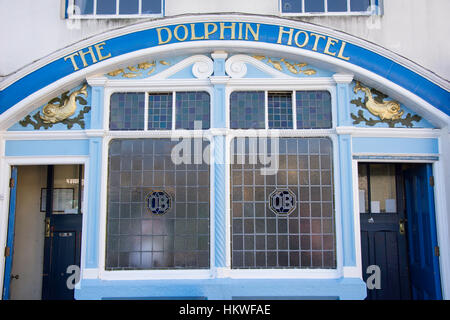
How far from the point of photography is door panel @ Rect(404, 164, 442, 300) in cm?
609

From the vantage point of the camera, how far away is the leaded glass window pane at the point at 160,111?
6.28 metres

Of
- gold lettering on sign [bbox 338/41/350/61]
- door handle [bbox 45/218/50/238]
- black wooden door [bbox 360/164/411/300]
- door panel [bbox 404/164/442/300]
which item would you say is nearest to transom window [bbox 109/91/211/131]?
gold lettering on sign [bbox 338/41/350/61]

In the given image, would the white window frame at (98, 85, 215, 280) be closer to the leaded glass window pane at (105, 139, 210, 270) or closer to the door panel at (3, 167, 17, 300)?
the leaded glass window pane at (105, 139, 210, 270)

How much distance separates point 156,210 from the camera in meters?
6.11

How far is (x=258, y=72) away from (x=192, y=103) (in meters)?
1.17

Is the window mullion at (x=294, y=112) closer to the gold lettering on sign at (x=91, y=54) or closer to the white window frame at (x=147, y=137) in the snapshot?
the white window frame at (x=147, y=137)

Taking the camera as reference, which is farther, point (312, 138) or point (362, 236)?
point (362, 236)

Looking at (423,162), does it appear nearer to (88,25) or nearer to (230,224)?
(230,224)

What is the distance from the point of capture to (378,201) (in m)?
6.86

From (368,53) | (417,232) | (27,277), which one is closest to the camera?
(368,53)

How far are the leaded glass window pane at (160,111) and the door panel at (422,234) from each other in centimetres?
417

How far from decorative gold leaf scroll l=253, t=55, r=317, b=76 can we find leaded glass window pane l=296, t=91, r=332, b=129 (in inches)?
12.4

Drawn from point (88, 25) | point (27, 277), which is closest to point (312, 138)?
point (88, 25)

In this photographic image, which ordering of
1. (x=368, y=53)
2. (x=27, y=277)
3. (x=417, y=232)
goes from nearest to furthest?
(x=368, y=53)
(x=417, y=232)
(x=27, y=277)
